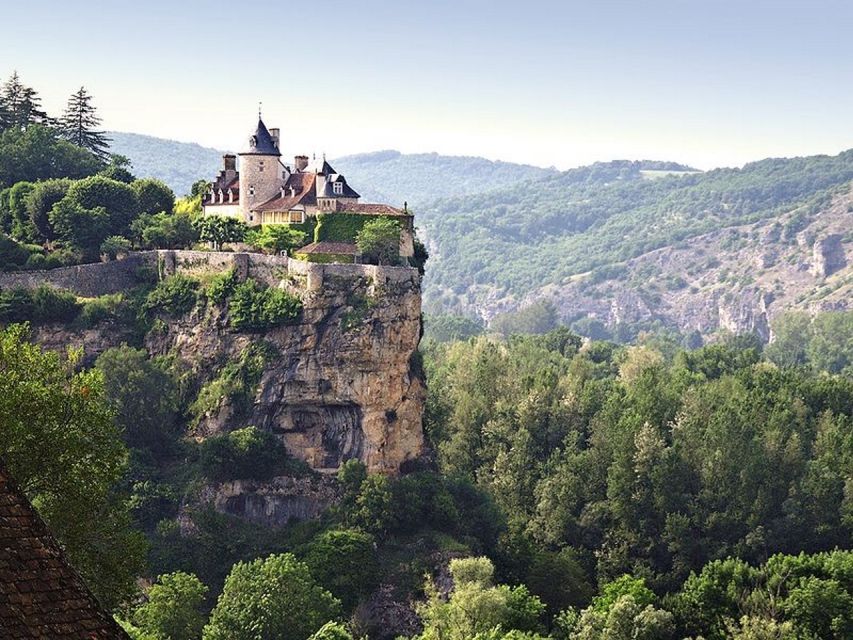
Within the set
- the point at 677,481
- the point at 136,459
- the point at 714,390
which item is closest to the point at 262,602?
the point at 136,459

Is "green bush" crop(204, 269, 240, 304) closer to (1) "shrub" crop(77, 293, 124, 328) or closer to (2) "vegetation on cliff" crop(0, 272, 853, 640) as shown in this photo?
(2) "vegetation on cliff" crop(0, 272, 853, 640)

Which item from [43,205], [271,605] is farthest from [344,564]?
[43,205]

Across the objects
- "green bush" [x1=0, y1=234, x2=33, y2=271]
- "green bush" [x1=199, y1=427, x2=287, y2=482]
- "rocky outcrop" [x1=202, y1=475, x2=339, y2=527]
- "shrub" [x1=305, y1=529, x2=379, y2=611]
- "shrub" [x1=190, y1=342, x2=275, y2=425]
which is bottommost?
"shrub" [x1=305, y1=529, x2=379, y2=611]

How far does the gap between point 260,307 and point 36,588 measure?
228 feet

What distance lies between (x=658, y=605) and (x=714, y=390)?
3806 cm

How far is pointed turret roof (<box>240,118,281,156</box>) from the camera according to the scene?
8769 centimetres

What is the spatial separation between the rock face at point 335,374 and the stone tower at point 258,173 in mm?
8630

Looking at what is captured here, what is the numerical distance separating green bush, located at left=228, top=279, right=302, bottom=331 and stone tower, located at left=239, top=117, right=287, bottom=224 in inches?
278

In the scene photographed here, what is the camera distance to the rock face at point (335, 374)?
8088cm

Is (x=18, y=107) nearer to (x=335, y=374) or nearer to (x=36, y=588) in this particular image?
(x=335, y=374)

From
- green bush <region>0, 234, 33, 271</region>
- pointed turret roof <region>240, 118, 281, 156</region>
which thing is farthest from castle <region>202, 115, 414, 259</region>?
green bush <region>0, 234, 33, 271</region>

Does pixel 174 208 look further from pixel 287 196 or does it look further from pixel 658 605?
pixel 658 605

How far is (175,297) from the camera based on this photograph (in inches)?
3344

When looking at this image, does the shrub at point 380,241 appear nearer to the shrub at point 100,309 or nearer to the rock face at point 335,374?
the rock face at point 335,374
